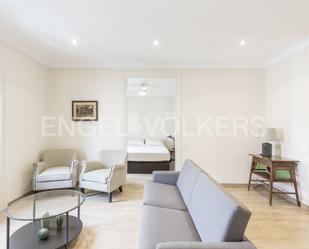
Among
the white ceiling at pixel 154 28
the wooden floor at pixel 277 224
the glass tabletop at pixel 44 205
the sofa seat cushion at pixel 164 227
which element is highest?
the white ceiling at pixel 154 28

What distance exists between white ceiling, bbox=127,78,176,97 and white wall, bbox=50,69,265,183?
1.19 meters

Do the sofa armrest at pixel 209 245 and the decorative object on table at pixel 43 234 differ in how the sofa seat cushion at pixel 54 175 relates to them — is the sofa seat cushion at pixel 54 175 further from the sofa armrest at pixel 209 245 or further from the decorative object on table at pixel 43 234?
the sofa armrest at pixel 209 245

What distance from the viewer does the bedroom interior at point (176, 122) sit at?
2379 millimetres

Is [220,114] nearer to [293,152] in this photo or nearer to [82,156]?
[293,152]

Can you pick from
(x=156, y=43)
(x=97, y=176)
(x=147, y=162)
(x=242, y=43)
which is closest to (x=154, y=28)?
(x=156, y=43)

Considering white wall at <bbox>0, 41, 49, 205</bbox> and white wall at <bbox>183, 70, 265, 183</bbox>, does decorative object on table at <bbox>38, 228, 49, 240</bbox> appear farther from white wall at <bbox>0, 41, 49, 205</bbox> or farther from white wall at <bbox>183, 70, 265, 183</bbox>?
white wall at <bbox>183, 70, 265, 183</bbox>

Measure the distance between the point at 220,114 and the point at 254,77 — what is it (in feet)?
3.65

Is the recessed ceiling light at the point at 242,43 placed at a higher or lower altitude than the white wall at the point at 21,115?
higher

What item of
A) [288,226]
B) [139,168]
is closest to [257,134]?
[288,226]

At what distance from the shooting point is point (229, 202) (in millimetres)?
1573

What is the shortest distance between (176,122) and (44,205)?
3.00 m

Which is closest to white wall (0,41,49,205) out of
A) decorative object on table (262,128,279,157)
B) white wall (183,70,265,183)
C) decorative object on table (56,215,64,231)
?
decorative object on table (56,215,64,231)

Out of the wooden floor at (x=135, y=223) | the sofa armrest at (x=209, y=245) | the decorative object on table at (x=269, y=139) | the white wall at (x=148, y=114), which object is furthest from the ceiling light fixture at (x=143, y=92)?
the sofa armrest at (x=209, y=245)

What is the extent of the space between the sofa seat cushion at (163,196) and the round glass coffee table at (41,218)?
0.89 metres
